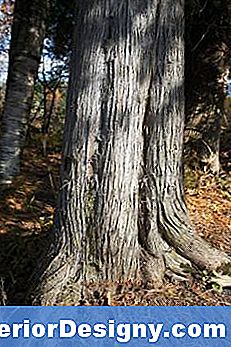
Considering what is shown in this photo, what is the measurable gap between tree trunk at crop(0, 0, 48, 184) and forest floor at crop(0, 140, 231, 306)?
1.23 ft

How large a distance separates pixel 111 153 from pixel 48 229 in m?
1.89

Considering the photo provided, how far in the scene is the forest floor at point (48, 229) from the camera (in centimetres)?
405

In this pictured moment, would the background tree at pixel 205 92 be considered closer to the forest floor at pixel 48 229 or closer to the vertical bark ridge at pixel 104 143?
the forest floor at pixel 48 229

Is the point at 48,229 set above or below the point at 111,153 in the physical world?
below

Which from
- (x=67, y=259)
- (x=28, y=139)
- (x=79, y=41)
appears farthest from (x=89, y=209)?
(x=28, y=139)

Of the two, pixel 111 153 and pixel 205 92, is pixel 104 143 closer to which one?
pixel 111 153

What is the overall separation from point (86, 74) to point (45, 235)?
6.28 ft

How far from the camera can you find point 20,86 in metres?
7.23

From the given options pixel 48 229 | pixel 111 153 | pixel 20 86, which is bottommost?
pixel 48 229

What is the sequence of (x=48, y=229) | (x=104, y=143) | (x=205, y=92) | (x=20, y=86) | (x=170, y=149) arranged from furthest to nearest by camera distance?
1. (x=205, y=92)
2. (x=20, y=86)
3. (x=48, y=229)
4. (x=170, y=149)
5. (x=104, y=143)

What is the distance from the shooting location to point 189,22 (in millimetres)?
6816

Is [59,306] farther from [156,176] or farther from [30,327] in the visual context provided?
[156,176]

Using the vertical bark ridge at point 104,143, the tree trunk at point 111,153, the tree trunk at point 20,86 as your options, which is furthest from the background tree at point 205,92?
the vertical bark ridge at point 104,143

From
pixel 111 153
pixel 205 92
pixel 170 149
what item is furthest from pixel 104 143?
pixel 205 92
